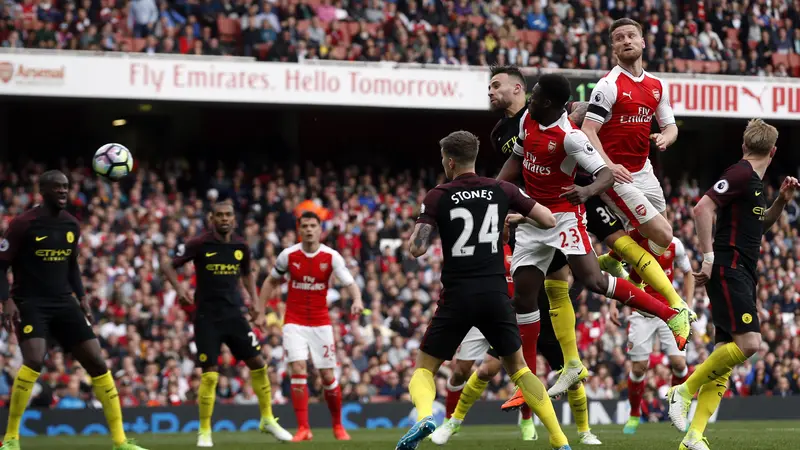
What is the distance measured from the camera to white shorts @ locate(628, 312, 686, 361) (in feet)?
45.9

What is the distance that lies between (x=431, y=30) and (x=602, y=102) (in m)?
14.4

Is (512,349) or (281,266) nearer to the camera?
(512,349)

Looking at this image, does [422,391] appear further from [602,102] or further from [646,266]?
[602,102]

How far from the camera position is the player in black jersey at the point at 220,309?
507 inches

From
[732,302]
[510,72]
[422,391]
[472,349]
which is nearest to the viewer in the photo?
[422,391]

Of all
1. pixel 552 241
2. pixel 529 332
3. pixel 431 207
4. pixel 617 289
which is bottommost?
pixel 529 332

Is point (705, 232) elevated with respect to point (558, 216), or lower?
lower

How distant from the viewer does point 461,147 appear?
8.37 metres

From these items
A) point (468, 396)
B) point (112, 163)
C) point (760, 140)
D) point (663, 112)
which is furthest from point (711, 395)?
point (112, 163)

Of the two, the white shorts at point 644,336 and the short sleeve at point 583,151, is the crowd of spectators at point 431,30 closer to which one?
the white shorts at point 644,336

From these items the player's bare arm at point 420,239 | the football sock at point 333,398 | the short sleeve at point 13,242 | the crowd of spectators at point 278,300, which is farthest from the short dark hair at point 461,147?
the crowd of spectators at point 278,300

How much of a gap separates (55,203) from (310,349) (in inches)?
169

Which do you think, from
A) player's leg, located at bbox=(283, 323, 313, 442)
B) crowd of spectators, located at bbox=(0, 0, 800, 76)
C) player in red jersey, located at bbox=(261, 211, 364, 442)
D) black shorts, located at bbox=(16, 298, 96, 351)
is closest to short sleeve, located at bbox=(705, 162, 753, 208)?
black shorts, located at bbox=(16, 298, 96, 351)

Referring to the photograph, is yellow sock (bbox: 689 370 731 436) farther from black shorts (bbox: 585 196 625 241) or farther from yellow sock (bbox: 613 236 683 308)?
black shorts (bbox: 585 196 625 241)
